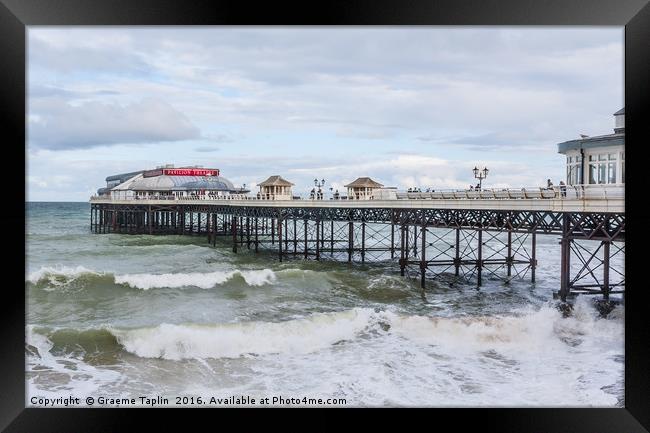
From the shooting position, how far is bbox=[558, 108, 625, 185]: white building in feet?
38.2

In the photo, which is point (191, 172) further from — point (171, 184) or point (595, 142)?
point (595, 142)

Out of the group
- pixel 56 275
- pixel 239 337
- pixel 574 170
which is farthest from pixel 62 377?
pixel 574 170

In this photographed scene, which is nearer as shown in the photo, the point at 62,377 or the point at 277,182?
the point at 62,377

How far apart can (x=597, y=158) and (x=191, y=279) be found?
516 inches

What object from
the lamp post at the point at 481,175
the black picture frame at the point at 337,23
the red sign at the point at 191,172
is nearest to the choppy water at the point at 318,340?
the black picture frame at the point at 337,23

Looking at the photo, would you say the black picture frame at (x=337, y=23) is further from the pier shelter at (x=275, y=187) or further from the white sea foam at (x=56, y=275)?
the pier shelter at (x=275, y=187)

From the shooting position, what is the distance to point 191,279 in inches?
773

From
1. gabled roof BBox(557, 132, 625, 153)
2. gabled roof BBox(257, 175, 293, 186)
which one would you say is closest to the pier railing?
gabled roof BBox(557, 132, 625, 153)

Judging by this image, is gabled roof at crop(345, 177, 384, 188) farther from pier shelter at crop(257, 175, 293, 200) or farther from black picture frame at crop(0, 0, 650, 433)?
black picture frame at crop(0, 0, 650, 433)

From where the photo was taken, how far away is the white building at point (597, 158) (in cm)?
1165

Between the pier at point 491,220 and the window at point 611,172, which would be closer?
the window at point 611,172

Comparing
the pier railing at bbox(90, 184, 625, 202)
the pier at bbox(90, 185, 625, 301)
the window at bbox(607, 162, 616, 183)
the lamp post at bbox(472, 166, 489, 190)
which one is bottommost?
the pier at bbox(90, 185, 625, 301)

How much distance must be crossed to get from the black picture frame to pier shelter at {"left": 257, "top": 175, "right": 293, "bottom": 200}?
17.9 meters

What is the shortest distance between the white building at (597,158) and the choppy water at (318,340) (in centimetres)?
295
